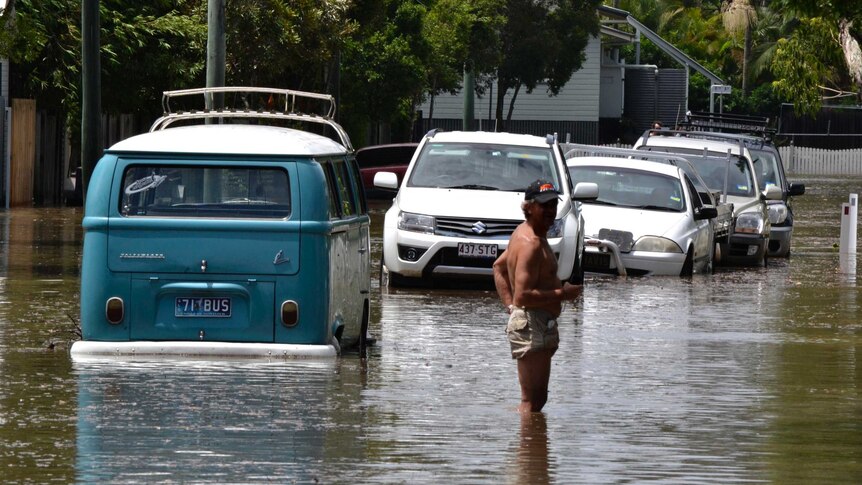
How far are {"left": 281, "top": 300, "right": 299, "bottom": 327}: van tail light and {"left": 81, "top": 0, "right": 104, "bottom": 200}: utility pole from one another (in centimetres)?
1085

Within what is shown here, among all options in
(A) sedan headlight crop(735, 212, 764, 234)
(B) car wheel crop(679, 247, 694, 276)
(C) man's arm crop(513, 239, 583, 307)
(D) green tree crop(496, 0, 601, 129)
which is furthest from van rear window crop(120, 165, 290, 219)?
(D) green tree crop(496, 0, 601, 129)

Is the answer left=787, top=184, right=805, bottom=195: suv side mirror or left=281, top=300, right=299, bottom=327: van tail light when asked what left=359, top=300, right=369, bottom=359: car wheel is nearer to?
left=281, top=300, right=299, bottom=327: van tail light

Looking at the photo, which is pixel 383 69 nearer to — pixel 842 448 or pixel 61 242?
pixel 61 242

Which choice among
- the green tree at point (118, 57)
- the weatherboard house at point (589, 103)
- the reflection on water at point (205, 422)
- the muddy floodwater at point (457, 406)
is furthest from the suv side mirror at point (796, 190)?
the weatherboard house at point (589, 103)

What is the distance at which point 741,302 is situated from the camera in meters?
A: 18.3

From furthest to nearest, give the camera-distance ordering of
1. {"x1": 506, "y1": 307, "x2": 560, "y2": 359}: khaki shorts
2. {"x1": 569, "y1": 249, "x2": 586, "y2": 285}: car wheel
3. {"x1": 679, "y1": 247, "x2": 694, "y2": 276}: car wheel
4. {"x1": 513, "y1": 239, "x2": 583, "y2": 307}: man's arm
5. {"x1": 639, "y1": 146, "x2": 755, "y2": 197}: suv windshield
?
{"x1": 639, "y1": 146, "x2": 755, "y2": 197}: suv windshield → {"x1": 679, "y1": 247, "x2": 694, "y2": 276}: car wheel → {"x1": 569, "y1": 249, "x2": 586, "y2": 285}: car wheel → {"x1": 506, "y1": 307, "x2": 560, "y2": 359}: khaki shorts → {"x1": 513, "y1": 239, "x2": 583, "y2": 307}: man's arm

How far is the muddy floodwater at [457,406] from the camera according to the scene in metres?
8.52

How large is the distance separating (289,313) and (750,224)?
45.9 ft

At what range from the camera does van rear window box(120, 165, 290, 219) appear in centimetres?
1145

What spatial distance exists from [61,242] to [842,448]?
16.3 meters

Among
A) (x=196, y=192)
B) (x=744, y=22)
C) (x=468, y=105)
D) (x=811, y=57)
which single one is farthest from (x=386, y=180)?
(x=744, y=22)

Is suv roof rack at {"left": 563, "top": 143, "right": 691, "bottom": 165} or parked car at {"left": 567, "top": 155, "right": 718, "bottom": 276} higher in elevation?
suv roof rack at {"left": 563, "top": 143, "right": 691, "bottom": 165}

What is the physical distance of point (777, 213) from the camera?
86.4 feet

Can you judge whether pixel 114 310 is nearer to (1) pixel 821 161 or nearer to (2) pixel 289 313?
(2) pixel 289 313
